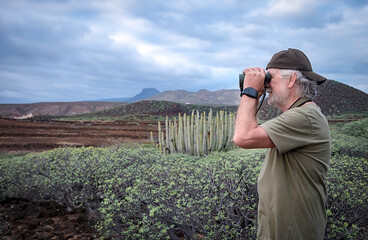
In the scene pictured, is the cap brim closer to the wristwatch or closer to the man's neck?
the man's neck

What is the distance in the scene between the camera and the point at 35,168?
557cm

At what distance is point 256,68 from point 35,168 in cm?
534

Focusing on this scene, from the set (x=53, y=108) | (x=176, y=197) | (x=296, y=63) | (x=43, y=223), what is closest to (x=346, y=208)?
(x=176, y=197)

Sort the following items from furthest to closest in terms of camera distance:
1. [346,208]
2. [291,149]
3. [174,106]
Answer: [174,106], [346,208], [291,149]

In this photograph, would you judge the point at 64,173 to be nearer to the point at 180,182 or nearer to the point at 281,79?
the point at 180,182

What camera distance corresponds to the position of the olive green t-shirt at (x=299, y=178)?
1.48 m

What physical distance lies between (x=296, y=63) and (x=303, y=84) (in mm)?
133

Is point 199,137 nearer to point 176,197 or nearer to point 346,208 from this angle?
point 176,197

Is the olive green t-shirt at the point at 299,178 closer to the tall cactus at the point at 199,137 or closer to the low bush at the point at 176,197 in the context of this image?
the low bush at the point at 176,197

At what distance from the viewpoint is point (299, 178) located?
5.02 feet

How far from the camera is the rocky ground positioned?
410 centimetres

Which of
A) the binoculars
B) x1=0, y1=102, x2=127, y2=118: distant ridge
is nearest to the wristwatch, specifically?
the binoculars

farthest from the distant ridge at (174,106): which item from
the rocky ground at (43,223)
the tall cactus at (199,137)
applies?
the rocky ground at (43,223)

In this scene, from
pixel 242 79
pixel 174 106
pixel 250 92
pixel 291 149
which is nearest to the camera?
pixel 291 149
